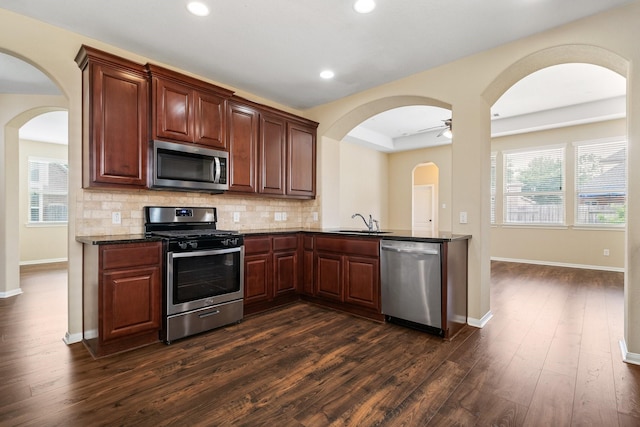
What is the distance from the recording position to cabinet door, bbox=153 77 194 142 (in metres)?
2.93

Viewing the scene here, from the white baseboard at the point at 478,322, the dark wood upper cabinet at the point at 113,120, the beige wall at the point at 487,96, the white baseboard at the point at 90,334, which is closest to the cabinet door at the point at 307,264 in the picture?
the beige wall at the point at 487,96

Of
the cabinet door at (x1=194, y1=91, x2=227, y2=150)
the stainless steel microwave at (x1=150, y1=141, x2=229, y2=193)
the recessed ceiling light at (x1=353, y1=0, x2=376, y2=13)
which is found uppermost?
the recessed ceiling light at (x1=353, y1=0, x2=376, y2=13)

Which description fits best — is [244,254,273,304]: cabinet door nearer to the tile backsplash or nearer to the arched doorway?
the tile backsplash

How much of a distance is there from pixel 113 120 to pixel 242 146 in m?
1.32

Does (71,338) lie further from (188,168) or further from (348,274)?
(348,274)

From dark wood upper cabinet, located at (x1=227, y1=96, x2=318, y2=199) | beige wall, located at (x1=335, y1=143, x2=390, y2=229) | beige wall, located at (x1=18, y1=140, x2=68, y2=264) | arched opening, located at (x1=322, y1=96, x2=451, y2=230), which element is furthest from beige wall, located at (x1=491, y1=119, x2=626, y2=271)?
beige wall, located at (x1=18, y1=140, x2=68, y2=264)

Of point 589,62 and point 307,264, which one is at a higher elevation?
point 589,62

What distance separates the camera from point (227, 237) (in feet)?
10.1

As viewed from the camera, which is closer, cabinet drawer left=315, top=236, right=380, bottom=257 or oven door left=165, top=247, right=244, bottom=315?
oven door left=165, top=247, right=244, bottom=315

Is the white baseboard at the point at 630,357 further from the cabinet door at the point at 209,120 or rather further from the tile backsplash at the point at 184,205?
the cabinet door at the point at 209,120

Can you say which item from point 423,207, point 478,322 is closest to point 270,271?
point 478,322

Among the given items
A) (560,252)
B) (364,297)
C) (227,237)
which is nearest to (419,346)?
(364,297)

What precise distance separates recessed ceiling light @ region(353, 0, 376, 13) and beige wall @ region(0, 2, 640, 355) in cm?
131

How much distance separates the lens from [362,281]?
11.0 ft
